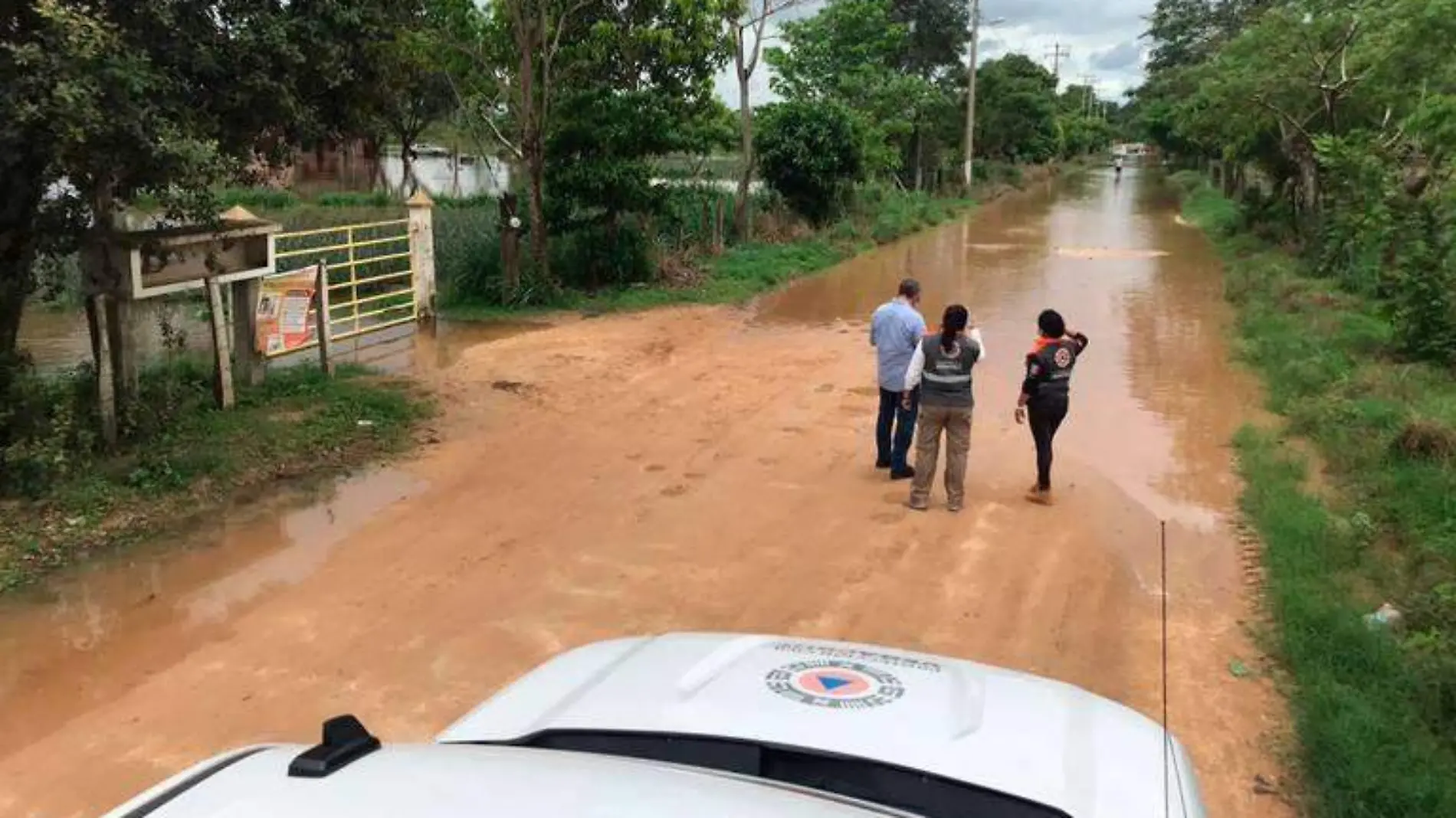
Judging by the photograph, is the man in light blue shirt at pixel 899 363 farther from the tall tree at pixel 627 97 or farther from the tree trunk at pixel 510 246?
the tree trunk at pixel 510 246

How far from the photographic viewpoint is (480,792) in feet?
5.55

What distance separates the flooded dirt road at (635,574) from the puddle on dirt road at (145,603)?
0.07ft

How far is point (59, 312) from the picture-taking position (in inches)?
699

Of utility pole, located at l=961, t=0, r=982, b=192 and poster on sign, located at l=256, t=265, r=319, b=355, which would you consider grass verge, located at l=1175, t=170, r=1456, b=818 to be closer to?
poster on sign, located at l=256, t=265, r=319, b=355

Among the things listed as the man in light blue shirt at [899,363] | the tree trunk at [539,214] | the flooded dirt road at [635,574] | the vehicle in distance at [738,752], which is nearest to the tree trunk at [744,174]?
the tree trunk at [539,214]

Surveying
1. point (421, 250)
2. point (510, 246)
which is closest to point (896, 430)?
point (421, 250)

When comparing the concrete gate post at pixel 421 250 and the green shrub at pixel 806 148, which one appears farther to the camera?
the green shrub at pixel 806 148

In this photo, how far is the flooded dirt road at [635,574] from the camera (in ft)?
16.6

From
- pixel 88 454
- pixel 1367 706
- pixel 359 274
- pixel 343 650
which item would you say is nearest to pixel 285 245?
pixel 359 274

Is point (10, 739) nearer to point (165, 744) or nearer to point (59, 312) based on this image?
point (165, 744)

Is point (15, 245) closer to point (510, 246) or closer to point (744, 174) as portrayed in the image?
point (510, 246)

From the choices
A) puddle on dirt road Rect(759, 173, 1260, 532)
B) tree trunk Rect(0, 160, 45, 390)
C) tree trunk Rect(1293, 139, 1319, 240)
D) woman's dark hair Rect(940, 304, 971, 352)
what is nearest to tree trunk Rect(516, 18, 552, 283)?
puddle on dirt road Rect(759, 173, 1260, 532)

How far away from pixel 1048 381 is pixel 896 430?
49.1 inches

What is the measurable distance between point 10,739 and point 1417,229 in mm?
13498
